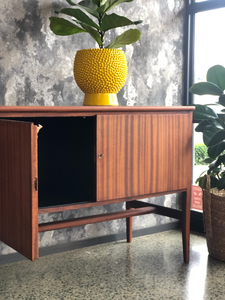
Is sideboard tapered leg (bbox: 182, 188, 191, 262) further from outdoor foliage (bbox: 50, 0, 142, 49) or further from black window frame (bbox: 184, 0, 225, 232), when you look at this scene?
outdoor foliage (bbox: 50, 0, 142, 49)

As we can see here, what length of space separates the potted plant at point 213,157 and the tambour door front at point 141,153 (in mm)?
220

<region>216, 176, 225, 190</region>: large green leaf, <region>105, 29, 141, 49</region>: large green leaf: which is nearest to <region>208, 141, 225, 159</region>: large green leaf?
<region>216, 176, 225, 190</region>: large green leaf

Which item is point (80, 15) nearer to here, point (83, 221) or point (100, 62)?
point (100, 62)

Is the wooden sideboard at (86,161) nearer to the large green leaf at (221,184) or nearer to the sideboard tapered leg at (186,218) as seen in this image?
the sideboard tapered leg at (186,218)

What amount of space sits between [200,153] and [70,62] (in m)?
1.33

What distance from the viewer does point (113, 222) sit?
9.63ft

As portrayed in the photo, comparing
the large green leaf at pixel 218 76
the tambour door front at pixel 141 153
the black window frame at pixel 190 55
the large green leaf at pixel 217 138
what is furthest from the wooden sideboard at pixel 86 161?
the black window frame at pixel 190 55

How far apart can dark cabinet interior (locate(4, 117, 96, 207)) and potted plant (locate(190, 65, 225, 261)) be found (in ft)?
2.78

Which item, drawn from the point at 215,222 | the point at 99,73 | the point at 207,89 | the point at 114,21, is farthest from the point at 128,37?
the point at 215,222

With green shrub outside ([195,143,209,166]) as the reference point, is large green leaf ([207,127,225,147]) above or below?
above

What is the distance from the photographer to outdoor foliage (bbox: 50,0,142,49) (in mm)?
2193

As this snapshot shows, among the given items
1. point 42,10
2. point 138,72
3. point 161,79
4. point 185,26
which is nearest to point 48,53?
point 42,10

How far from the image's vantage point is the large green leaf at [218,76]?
2.50 m

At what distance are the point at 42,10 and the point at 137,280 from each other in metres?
1.77
